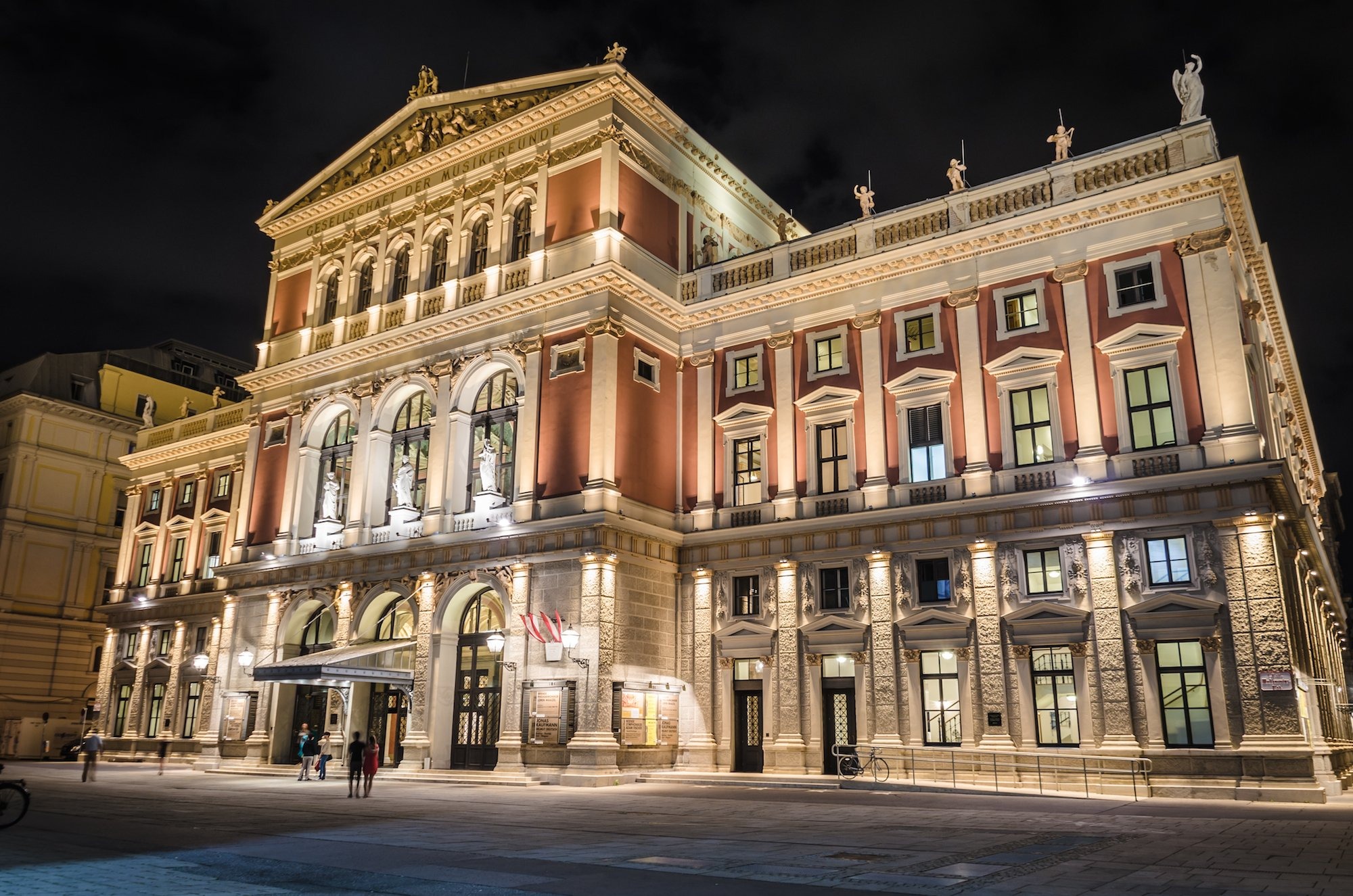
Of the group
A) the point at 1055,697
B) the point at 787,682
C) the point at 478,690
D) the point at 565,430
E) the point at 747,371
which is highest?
the point at 747,371

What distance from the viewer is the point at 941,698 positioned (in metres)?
27.9

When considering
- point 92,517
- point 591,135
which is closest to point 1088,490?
point 591,135

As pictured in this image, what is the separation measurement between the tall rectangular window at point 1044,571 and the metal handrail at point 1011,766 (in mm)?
4185

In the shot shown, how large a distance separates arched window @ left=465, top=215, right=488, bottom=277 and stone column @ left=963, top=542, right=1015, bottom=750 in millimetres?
19972

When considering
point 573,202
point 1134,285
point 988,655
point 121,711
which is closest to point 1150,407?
point 1134,285

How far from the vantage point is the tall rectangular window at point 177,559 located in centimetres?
4853

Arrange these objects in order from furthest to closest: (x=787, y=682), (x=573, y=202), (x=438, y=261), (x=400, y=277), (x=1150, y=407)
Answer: (x=400, y=277) → (x=438, y=261) → (x=573, y=202) → (x=787, y=682) → (x=1150, y=407)

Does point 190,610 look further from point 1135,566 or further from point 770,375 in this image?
point 1135,566

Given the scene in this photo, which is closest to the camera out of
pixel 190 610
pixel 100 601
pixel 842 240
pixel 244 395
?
pixel 842 240

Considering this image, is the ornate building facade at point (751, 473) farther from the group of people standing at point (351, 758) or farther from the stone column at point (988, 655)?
the group of people standing at point (351, 758)

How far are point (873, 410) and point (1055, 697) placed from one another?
9.71 m

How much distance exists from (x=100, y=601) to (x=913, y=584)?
156 feet

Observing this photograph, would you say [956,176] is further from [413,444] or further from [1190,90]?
[413,444]

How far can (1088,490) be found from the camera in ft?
86.9
